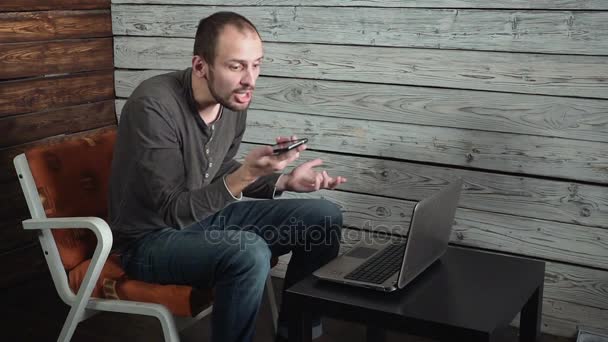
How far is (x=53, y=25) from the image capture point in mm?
3035

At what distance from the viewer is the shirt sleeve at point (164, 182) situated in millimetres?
2076

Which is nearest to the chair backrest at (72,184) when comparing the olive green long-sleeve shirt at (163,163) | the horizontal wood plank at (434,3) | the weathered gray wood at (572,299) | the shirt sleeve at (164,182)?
the olive green long-sleeve shirt at (163,163)

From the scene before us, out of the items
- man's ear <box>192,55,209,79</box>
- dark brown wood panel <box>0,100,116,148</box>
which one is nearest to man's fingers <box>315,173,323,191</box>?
man's ear <box>192,55,209,79</box>

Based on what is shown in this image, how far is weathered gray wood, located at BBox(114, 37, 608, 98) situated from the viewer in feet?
8.15

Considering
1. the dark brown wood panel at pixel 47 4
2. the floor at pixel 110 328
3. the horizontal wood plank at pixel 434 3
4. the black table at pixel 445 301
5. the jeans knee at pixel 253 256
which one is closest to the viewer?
the black table at pixel 445 301

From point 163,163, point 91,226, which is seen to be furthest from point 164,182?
point 91,226

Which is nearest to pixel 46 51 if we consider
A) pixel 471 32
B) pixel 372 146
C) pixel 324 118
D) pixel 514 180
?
pixel 324 118

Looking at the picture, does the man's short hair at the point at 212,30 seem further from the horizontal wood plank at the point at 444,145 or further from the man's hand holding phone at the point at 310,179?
the horizontal wood plank at the point at 444,145

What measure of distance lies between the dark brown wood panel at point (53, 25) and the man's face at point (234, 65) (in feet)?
3.41

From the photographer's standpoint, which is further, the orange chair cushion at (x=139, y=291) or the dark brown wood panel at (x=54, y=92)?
the dark brown wood panel at (x=54, y=92)

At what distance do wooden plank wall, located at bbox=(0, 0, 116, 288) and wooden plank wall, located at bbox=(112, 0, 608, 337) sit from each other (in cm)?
48

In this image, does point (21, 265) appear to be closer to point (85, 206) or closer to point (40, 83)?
point (40, 83)

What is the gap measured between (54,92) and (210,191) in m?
1.28

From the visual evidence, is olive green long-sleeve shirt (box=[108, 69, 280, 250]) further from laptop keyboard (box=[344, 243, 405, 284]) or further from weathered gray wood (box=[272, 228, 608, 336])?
weathered gray wood (box=[272, 228, 608, 336])
